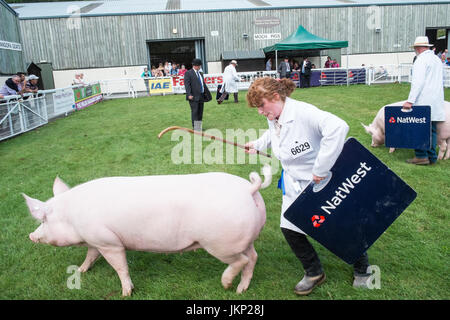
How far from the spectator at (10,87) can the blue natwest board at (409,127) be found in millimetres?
10621

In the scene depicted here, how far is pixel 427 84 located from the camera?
19.7 feet

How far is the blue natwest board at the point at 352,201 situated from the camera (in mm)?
2848

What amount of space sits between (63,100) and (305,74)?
41.8 feet

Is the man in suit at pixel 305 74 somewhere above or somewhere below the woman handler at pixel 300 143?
above

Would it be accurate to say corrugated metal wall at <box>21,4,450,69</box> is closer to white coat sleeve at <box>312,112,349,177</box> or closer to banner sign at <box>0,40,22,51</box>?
banner sign at <box>0,40,22,51</box>

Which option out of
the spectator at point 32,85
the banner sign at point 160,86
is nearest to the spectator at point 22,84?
the spectator at point 32,85

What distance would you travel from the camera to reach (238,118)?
11.5 metres

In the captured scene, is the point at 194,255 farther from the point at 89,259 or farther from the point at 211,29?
the point at 211,29

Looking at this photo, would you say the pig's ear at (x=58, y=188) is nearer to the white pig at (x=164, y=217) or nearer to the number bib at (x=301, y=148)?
the white pig at (x=164, y=217)
